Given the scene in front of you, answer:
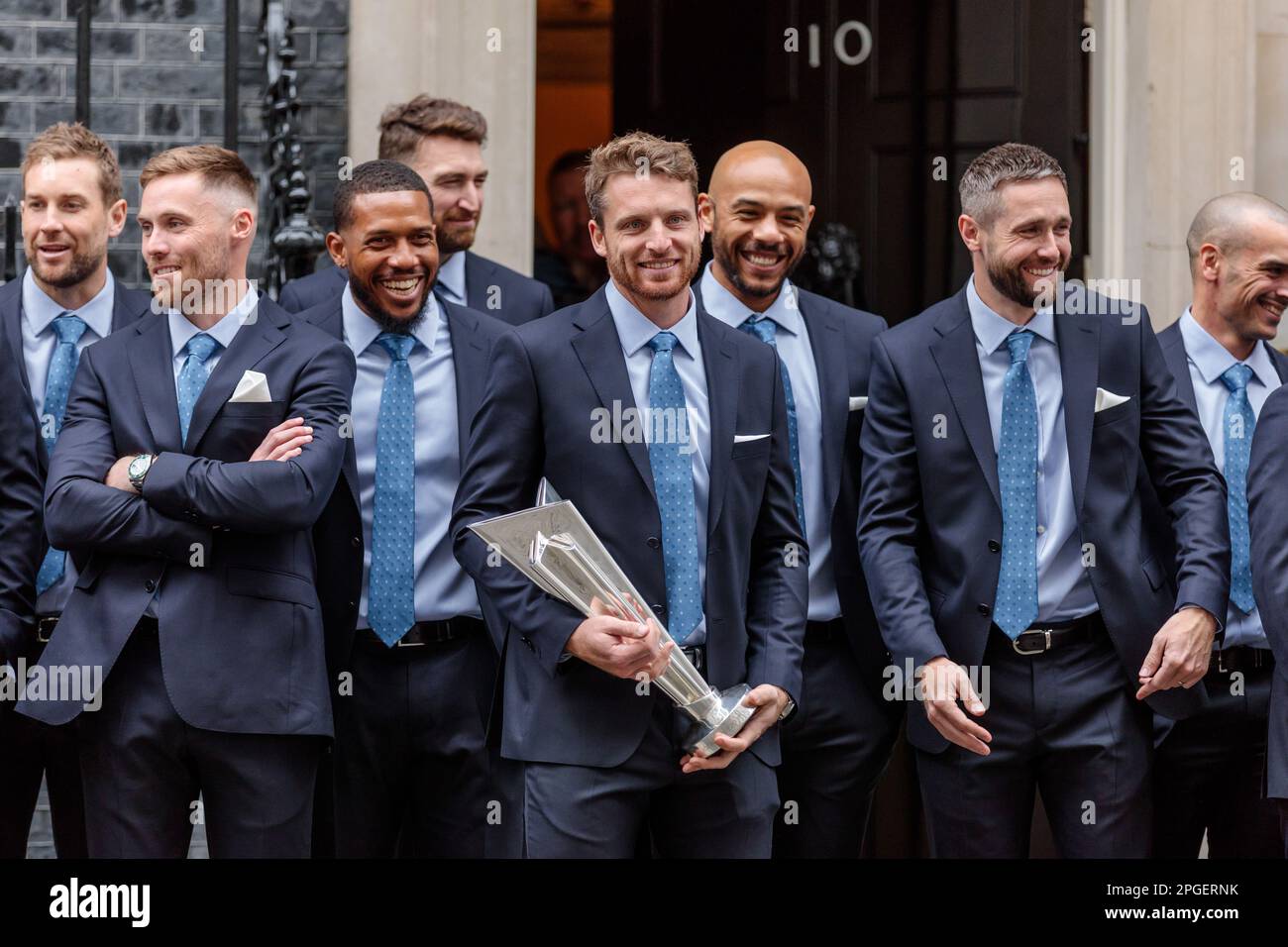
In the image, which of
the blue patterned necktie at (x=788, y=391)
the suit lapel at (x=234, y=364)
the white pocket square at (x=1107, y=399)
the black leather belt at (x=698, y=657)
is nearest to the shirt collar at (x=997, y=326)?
the white pocket square at (x=1107, y=399)

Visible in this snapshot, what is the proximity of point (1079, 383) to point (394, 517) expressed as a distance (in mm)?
1778

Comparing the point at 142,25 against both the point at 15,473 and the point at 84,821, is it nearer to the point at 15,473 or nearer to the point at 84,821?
the point at 15,473

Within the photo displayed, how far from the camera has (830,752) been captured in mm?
5148

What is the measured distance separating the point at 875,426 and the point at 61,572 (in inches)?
84.4

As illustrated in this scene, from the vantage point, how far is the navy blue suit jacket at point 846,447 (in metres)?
5.09

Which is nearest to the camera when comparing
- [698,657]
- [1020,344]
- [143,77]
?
[698,657]

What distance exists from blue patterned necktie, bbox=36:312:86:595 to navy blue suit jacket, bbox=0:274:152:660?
0.04m

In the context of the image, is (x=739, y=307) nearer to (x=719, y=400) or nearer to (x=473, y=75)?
(x=719, y=400)

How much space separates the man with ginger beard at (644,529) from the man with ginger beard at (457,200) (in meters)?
1.08

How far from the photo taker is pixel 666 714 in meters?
4.47

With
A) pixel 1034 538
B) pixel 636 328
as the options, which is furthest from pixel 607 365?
pixel 1034 538

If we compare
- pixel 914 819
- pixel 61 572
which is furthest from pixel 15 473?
pixel 914 819

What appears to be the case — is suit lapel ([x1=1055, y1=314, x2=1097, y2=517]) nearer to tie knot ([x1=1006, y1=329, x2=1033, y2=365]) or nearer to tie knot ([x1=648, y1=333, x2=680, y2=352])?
tie knot ([x1=1006, y1=329, x2=1033, y2=365])

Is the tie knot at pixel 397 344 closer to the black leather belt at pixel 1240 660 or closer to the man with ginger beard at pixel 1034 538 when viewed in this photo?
the man with ginger beard at pixel 1034 538
